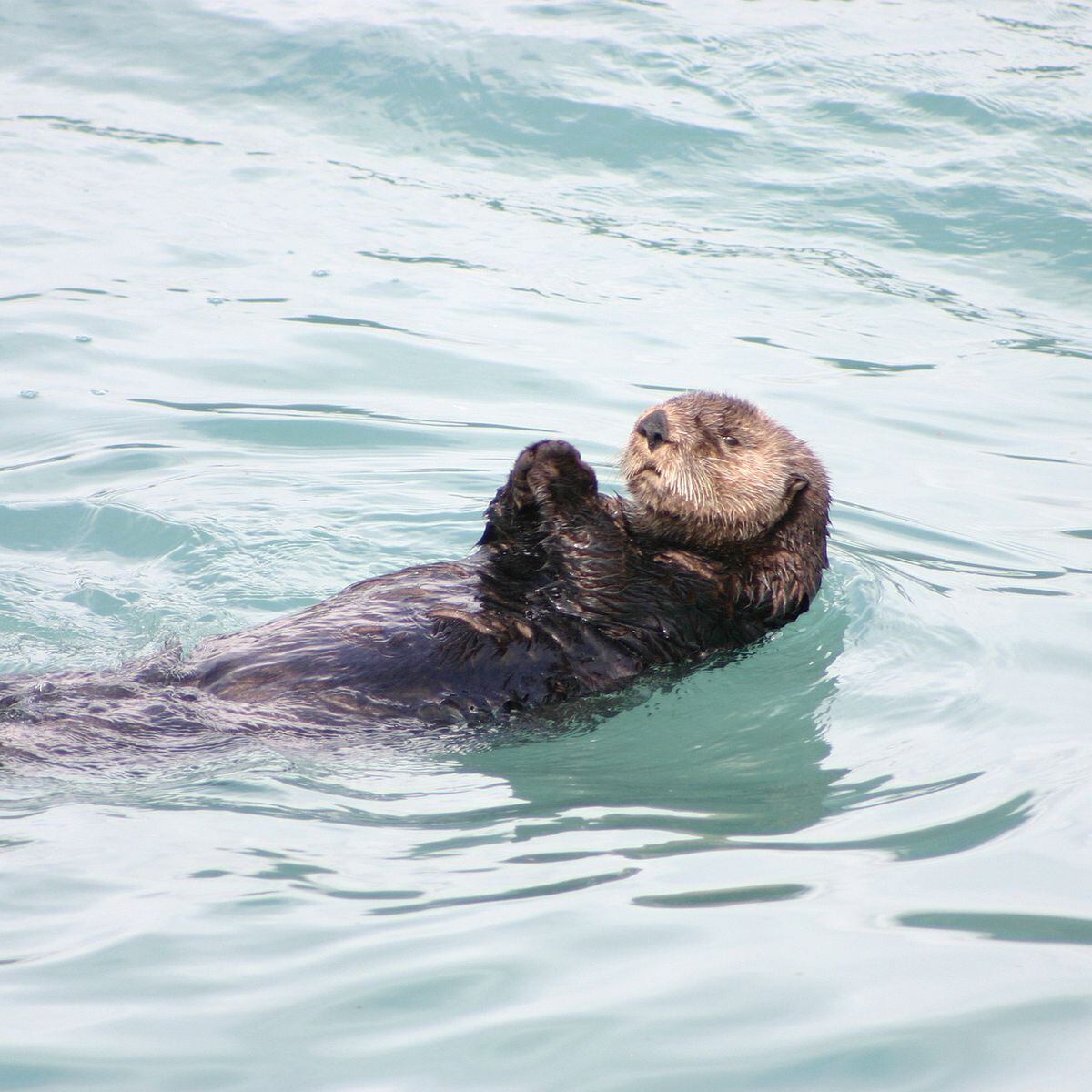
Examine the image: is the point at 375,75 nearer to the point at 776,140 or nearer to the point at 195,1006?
the point at 776,140

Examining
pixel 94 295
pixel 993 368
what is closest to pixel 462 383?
pixel 94 295

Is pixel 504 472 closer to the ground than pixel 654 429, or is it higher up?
closer to the ground

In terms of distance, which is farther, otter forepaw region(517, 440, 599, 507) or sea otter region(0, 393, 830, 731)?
otter forepaw region(517, 440, 599, 507)

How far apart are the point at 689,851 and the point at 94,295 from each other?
5.71 meters

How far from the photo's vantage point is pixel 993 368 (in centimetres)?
748

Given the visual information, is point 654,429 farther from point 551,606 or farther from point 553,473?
point 551,606

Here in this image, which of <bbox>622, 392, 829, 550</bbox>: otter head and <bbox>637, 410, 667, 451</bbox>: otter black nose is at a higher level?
<bbox>637, 410, 667, 451</bbox>: otter black nose

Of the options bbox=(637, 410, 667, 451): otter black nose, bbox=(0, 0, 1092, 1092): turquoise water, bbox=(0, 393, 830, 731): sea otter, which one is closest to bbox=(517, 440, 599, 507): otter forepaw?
bbox=(0, 393, 830, 731): sea otter

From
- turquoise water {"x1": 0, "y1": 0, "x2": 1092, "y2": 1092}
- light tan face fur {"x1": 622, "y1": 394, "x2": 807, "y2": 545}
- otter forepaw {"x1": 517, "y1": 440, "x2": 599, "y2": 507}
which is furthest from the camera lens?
light tan face fur {"x1": 622, "y1": 394, "x2": 807, "y2": 545}

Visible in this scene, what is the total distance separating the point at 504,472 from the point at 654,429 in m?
2.00

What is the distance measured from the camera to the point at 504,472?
6.11m

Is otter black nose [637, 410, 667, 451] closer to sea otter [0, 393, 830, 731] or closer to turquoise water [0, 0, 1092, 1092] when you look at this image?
sea otter [0, 393, 830, 731]

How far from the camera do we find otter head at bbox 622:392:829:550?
14.0ft

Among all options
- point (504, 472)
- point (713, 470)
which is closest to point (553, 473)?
point (713, 470)
